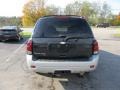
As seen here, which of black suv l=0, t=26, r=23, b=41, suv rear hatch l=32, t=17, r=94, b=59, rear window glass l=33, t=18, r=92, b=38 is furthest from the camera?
black suv l=0, t=26, r=23, b=41

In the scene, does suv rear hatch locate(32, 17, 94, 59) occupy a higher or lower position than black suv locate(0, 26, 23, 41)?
higher

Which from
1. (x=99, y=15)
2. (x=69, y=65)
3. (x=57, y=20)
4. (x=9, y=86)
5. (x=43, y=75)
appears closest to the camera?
(x=69, y=65)

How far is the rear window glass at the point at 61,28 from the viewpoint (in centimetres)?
749

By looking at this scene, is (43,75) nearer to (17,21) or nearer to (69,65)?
(69,65)

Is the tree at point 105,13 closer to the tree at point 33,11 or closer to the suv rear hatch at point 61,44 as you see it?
the tree at point 33,11

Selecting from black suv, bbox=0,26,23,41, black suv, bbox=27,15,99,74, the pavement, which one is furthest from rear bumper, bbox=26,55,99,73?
black suv, bbox=0,26,23,41

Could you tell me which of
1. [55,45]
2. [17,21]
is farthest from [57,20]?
[17,21]

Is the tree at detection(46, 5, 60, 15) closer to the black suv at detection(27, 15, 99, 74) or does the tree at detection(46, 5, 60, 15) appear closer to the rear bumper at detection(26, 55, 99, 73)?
the black suv at detection(27, 15, 99, 74)

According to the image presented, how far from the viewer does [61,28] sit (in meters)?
7.85

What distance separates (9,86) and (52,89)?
1.18m

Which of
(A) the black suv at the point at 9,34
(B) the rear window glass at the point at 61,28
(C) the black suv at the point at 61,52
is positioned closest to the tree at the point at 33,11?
(A) the black suv at the point at 9,34

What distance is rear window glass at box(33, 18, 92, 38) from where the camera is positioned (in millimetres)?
7488

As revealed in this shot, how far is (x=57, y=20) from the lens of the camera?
7988mm

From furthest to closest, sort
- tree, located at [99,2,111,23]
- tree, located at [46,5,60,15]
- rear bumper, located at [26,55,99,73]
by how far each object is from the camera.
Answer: tree, located at [99,2,111,23] < tree, located at [46,5,60,15] < rear bumper, located at [26,55,99,73]
